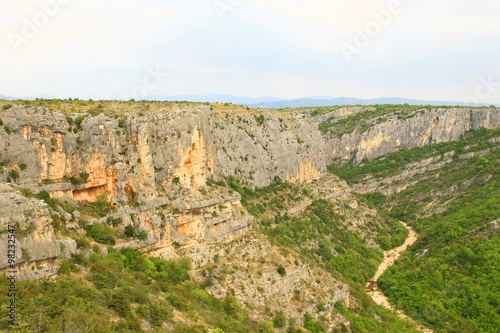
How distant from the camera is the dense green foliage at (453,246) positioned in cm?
5228

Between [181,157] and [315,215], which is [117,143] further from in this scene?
[315,215]

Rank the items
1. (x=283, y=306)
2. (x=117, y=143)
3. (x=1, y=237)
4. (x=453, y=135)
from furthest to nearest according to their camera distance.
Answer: (x=453, y=135) < (x=283, y=306) < (x=117, y=143) < (x=1, y=237)

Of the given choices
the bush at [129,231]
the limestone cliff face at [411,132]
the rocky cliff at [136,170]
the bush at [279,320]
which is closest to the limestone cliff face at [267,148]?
the rocky cliff at [136,170]

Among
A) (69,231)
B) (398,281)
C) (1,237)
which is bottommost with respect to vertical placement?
(398,281)

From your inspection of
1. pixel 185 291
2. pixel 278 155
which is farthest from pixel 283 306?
pixel 278 155

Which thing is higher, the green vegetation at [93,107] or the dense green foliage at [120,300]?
the green vegetation at [93,107]

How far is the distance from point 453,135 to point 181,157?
92.0 metres

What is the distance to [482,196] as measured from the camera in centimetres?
7750

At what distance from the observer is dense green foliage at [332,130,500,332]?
52.3m

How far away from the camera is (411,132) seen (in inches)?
4715

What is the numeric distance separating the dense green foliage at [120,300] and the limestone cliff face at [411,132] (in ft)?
300

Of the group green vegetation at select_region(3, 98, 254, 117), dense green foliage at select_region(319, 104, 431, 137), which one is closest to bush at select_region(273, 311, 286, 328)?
green vegetation at select_region(3, 98, 254, 117)

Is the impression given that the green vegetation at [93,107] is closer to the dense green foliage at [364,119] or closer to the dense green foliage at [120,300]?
the dense green foliage at [120,300]

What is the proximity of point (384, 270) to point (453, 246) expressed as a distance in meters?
9.63
